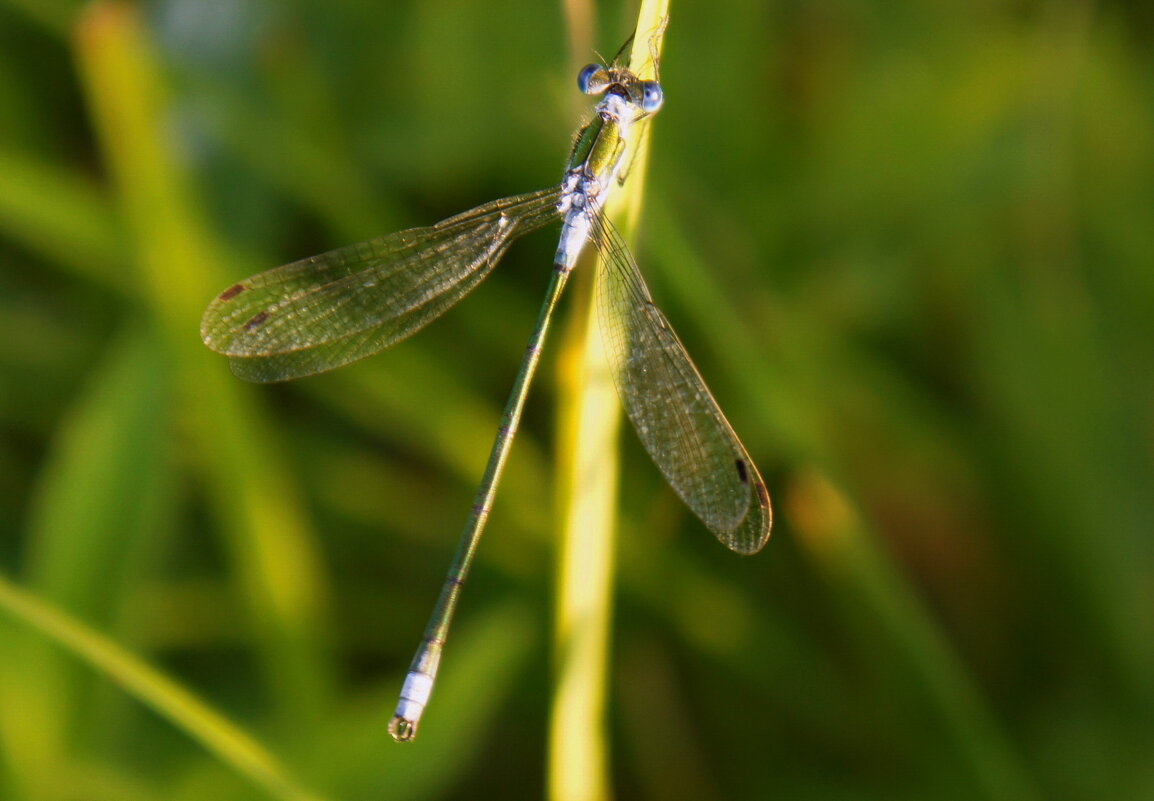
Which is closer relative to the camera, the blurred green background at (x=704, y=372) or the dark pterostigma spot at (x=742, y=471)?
the dark pterostigma spot at (x=742, y=471)

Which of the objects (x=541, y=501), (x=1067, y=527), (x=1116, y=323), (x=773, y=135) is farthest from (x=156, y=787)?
(x=1116, y=323)

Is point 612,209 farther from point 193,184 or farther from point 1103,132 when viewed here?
point 1103,132

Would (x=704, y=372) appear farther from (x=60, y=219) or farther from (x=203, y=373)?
(x=60, y=219)

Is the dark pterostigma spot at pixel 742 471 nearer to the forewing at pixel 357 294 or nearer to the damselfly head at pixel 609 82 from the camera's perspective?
the damselfly head at pixel 609 82

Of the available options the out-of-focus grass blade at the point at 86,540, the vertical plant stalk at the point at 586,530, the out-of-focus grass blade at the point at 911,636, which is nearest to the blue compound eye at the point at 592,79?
the vertical plant stalk at the point at 586,530

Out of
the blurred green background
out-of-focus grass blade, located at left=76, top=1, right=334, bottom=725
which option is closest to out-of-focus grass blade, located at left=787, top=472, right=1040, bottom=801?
the blurred green background

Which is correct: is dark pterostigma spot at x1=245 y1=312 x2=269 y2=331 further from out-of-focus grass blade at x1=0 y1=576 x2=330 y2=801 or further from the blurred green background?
out-of-focus grass blade at x1=0 y1=576 x2=330 y2=801

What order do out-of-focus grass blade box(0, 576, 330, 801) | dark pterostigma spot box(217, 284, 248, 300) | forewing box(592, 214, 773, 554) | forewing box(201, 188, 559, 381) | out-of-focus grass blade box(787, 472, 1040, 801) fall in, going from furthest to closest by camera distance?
out-of-focus grass blade box(787, 472, 1040, 801) → forewing box(201, 188, 559, 381) → dark pterostigma spot box(217, 284, 248, 300) → forewing box(592, 214, 773, 554) → out-of-focus grass blade box(0, 576, 330, 801)
